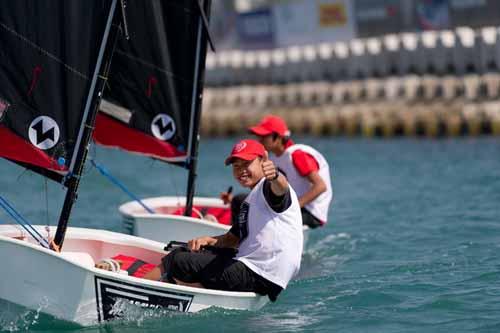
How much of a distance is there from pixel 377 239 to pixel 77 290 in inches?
223

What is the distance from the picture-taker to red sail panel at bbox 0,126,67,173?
26.1ft

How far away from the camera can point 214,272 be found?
7.72 m

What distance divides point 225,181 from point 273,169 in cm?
1279

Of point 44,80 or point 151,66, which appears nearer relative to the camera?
point 44,80

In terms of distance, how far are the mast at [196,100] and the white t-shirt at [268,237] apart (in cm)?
310

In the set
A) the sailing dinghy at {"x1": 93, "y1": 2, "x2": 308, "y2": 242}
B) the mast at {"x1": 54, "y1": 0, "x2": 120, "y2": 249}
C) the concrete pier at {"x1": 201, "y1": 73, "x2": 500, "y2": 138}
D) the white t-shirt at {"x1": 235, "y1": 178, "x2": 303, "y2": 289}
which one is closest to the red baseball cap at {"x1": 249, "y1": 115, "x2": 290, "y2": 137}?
the sailing dinghy at {"x1": 93, "y1": 2, "x2": 308, "y2": 242}

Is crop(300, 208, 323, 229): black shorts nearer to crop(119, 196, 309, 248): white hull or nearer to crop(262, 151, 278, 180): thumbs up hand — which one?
crop(119, 196, 309, 248): white hull

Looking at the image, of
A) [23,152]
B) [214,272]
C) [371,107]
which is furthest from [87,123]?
[371,107]

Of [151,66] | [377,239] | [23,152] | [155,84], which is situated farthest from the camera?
[377,239]

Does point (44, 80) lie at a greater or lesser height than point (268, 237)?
greater

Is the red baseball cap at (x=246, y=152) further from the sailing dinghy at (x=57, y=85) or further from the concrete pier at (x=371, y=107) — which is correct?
the concrete pier at (x=371, y=107)

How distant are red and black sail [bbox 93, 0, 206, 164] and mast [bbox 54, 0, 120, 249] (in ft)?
6.11

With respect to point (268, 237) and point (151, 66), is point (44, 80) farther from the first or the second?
point (151, 66)

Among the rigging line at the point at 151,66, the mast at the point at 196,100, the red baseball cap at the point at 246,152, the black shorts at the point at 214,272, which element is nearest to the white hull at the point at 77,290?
the black shorts at the point at 214,272
